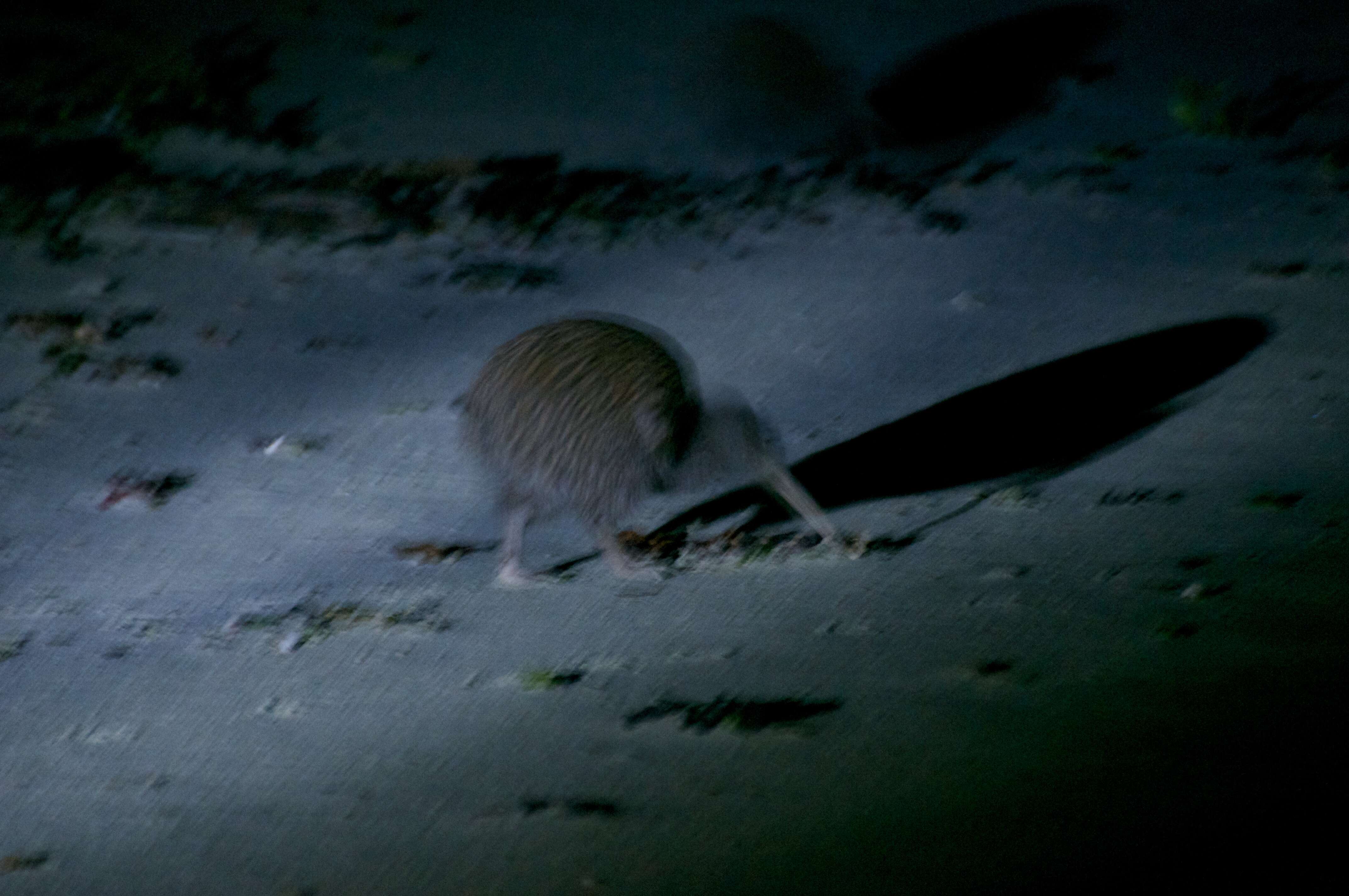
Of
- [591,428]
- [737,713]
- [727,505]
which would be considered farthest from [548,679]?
[727,505]

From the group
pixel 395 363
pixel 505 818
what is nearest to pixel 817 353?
pixel 395 363

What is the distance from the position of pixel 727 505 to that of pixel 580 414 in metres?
0.47

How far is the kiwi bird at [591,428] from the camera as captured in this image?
2156 millimetres

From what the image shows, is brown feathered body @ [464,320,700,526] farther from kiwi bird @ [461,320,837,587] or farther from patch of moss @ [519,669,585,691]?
patch of moss @ [519,669,585,691]

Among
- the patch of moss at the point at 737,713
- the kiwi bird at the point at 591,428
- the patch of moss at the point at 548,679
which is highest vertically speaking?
the kiwi bird at the point at 591,428

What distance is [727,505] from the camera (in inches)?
98.0

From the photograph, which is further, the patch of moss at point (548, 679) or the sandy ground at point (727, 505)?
the patch of moss at point (548, 679)

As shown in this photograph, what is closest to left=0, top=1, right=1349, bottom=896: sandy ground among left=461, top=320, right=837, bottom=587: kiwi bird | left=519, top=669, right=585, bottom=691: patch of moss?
left=519, top=669, right=585, bottom=691: patch of moss

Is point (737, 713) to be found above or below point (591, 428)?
below

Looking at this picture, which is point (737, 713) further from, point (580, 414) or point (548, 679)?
point (580, 414)

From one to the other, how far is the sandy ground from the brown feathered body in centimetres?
23

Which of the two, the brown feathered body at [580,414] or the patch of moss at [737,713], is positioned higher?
the brown feathered body at [580,414]

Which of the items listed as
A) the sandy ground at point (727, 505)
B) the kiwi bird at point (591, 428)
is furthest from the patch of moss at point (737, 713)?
the kiwi bird at point (591, 428)

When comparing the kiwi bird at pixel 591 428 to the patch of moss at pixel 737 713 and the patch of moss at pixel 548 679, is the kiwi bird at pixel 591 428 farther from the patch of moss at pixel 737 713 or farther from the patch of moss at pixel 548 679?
the patch of moss at pixel 737 713
